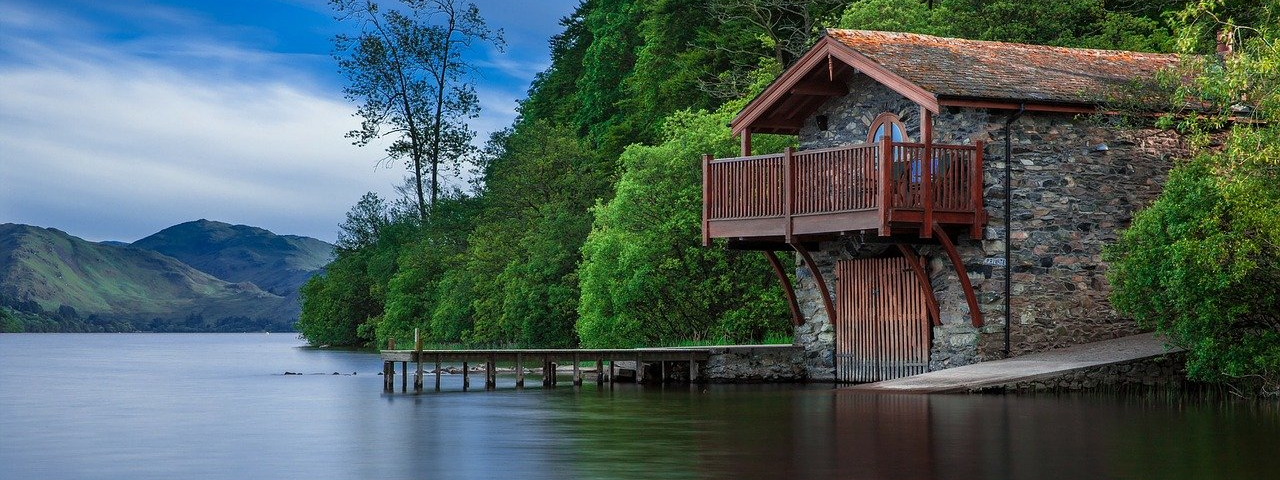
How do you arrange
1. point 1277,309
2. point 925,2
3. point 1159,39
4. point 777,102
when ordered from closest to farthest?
point 1277,309, point 777,102, point 1159,39, point 925,2

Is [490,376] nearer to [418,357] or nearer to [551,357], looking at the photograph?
[551,357]

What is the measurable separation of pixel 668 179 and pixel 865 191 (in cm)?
1067

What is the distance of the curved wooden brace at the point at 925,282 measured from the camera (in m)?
25.1

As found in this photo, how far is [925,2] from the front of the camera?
42.9 metres

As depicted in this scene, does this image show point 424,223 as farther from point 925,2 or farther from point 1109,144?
point 1109,144

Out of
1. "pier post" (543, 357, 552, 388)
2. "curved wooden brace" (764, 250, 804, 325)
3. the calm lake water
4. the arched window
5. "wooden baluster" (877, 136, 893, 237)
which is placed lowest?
the calm lake water

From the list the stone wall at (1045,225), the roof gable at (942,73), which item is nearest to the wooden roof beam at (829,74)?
the roof gable at (942,73)

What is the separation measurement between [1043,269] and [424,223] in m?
42.7

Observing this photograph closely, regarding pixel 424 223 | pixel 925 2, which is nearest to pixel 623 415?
pixel 925 2

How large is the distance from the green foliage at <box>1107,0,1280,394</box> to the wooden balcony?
2.81 meters

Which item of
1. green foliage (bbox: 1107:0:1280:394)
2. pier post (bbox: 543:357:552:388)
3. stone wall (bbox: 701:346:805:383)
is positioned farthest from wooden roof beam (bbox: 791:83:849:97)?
pier post (bbox: 543:357:552:388)

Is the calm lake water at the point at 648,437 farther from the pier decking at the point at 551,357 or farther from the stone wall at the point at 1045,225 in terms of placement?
the stone wall at the point at 1045,225

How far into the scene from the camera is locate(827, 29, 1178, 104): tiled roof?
24.8 m

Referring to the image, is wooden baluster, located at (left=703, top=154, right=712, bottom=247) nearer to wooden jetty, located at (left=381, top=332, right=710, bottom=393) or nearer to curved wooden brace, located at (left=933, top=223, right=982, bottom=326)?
wooden jetty, located at (left=381, top=332, right=710, bottom=393)
